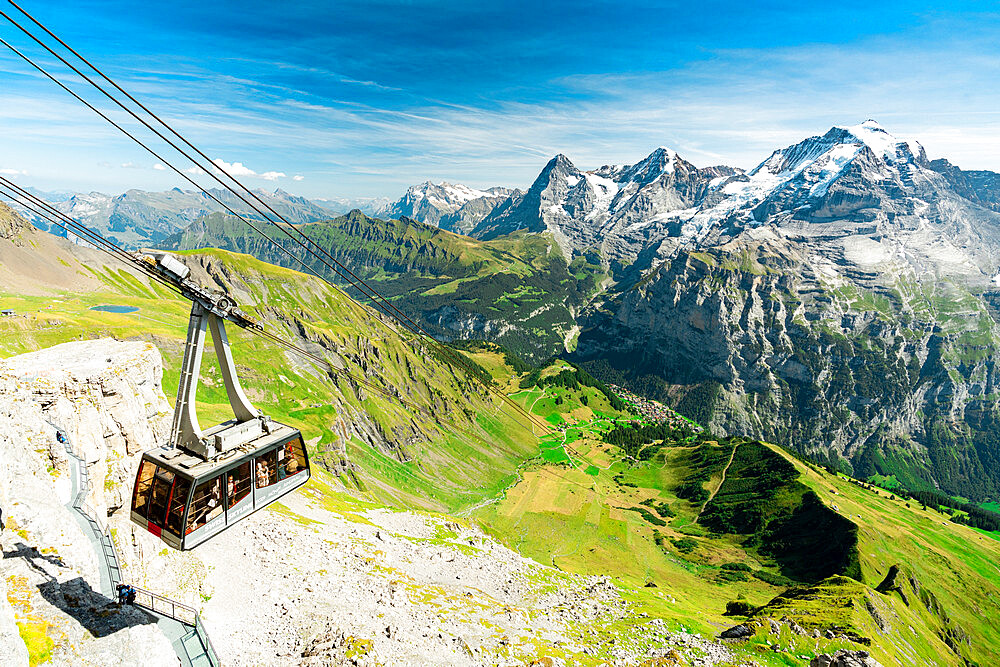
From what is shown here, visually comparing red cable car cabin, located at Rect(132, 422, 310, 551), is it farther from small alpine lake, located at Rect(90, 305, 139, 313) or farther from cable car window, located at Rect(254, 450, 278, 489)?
small alpine lake, located at Rect(90, 305, 139, 313)

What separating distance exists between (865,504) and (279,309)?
254 m

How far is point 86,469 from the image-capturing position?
35938 millimetres

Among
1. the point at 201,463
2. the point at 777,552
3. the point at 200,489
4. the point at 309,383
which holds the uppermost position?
the point at 201,463

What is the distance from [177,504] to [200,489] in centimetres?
126

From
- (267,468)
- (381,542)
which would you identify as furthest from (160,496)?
(381,542)

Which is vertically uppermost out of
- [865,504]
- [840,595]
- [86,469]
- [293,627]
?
[86,469]

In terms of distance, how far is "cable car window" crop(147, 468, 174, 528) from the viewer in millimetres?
24703

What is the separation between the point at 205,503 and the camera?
25.3m

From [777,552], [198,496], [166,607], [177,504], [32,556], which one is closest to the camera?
[177,504]

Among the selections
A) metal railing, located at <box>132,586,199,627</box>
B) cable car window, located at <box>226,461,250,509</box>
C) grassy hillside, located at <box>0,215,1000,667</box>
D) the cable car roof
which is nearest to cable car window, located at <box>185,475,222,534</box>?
cable car window, located at <box>226,461,250,509</box>

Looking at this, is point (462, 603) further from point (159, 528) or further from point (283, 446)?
point (159, 528)

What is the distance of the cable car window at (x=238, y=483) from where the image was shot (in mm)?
26547

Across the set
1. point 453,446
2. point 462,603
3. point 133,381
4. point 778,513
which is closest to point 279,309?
point 453,446

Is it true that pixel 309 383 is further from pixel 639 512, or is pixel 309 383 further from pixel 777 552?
pixel 777 552
